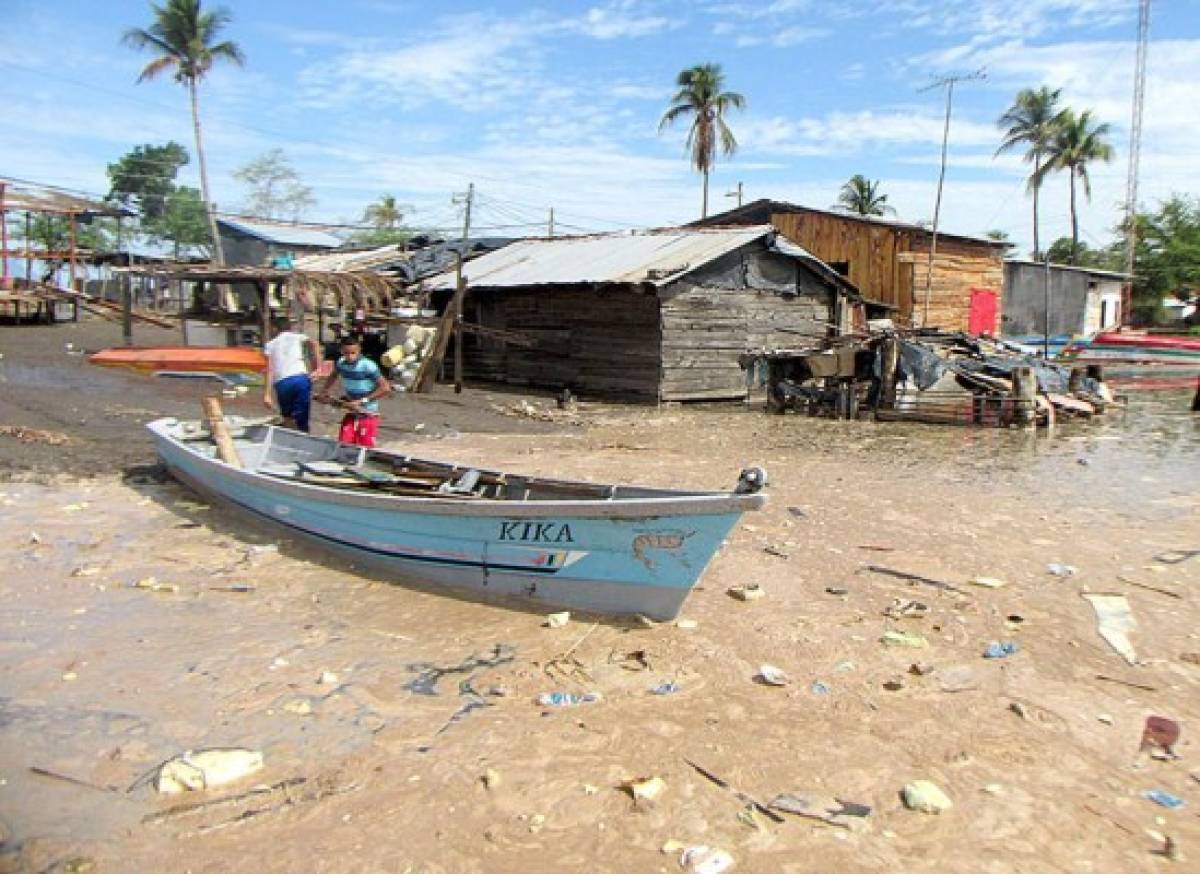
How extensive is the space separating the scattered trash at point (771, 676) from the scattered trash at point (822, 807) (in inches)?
43.7

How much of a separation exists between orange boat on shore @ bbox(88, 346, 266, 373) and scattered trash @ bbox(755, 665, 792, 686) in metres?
14.8

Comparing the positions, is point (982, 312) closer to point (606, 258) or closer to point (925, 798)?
point (606, 258)

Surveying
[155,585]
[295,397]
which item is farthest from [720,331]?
[155,585]

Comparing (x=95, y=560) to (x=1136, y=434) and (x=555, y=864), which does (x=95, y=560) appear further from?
(x=1136, y=434)

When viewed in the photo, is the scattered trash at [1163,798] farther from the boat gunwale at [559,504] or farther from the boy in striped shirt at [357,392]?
the boy in striped shirt at [357,392]

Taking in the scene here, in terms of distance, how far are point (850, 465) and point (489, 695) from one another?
792cm

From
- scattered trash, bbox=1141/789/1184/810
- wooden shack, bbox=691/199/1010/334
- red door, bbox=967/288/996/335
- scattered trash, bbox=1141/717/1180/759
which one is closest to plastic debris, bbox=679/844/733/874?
→ scattered trash, bbox=1141/789/1184/810

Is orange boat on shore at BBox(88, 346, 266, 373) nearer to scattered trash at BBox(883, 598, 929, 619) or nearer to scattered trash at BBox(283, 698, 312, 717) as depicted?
scattered trash at BBox(283, 698, 312, 717)

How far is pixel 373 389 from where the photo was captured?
888 centimetres

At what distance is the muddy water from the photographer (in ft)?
11.5

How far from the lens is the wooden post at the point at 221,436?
8.67 meters

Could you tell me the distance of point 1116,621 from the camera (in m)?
5.84

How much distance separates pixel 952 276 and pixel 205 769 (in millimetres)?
26657

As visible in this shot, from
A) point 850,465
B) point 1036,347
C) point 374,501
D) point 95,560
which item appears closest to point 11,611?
point 95,560
